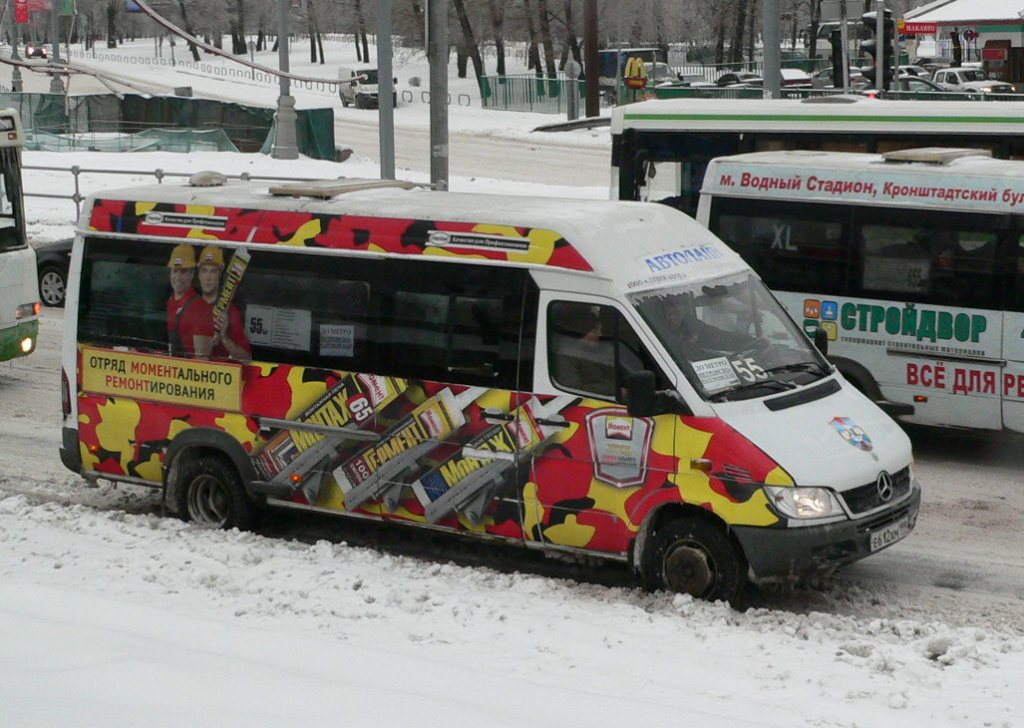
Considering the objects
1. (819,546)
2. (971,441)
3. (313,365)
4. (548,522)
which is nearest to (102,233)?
(313,365)

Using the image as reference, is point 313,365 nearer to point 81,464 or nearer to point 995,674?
point 81,464

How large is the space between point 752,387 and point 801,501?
80cm

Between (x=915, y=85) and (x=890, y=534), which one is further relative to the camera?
(x=915, y=85)

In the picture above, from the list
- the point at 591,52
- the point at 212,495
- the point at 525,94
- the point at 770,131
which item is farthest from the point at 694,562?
the point at 525,94

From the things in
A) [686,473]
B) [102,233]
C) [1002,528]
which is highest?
[102,233]

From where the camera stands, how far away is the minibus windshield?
27.7ft

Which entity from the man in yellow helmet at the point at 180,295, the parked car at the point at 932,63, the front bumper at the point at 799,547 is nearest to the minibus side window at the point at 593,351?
Result: the front bumper at the point at 799,547

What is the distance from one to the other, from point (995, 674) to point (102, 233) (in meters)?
6.39

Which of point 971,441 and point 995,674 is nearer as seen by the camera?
point 995,674

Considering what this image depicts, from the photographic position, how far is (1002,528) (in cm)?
1027

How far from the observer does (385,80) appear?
61.7 feet

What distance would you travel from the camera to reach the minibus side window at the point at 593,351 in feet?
27.7

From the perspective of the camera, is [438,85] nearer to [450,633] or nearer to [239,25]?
[450,633]

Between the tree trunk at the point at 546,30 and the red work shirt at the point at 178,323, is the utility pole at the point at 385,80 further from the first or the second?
the tree trunk at the point at 546,30
